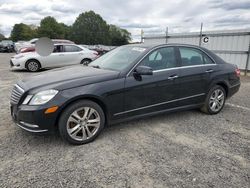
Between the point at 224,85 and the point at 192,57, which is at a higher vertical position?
the point at 192,57

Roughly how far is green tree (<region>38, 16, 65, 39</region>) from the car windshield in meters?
66.8

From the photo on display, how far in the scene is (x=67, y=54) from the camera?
10.1m

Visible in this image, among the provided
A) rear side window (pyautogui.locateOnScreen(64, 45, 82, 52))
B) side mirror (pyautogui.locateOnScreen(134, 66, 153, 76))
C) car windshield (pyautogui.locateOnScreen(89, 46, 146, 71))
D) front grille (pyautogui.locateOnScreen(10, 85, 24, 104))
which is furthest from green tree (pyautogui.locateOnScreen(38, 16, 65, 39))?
side mirror (pyautogui.locateOnScreen(134, 66, 153, 76))

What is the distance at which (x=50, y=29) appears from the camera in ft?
219

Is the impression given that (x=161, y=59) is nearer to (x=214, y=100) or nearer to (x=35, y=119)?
(x=214, y=100)

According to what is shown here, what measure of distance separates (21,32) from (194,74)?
3337 inches

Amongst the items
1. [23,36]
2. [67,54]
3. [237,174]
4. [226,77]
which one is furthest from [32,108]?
[23,36]

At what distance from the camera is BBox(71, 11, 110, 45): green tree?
69.8 m

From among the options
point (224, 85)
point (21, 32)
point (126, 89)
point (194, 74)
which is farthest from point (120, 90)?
point (21, 32)

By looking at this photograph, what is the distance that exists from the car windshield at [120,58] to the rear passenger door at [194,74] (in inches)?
35.4

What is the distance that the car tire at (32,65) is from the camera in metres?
9.67

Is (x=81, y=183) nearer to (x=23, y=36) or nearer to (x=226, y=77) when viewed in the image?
(x=226, y=77)

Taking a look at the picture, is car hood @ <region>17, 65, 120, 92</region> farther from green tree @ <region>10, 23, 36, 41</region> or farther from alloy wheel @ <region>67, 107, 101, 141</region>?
green tree @ <region>10, 23, 36, 41</region>

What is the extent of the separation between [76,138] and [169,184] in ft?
4.77
